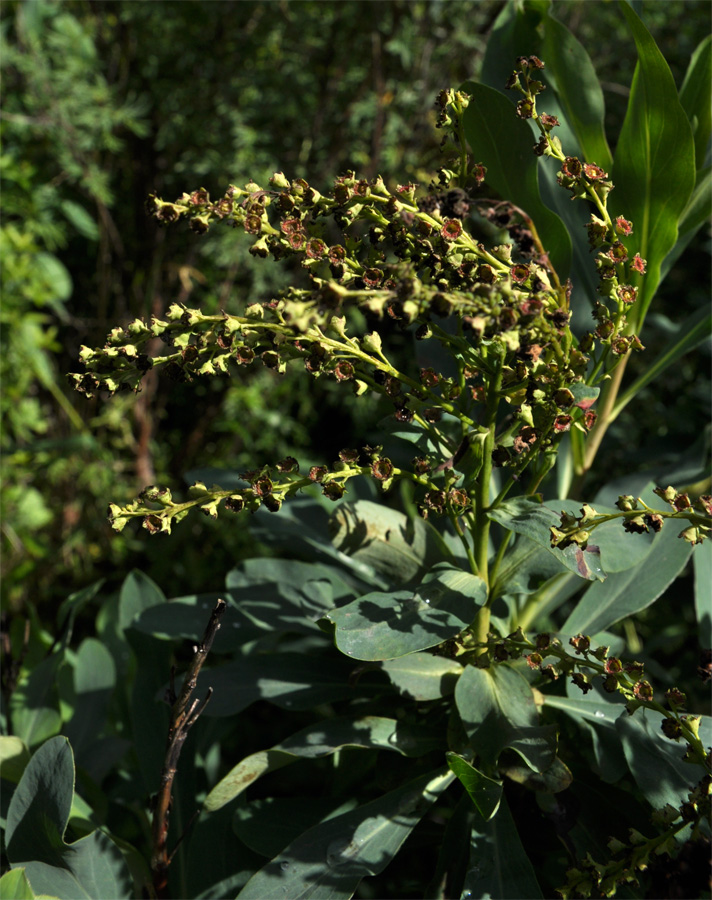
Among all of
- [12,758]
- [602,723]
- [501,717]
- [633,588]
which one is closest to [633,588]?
[633,588]

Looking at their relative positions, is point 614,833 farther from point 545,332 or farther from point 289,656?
point 545,332

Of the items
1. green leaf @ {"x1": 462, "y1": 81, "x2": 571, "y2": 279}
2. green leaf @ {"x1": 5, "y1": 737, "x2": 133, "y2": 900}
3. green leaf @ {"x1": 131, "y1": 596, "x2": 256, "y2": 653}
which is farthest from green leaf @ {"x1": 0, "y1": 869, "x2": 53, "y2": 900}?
green leaf @ {"x1": 462, "y1": 81, "x2": 571, "y2": 279}

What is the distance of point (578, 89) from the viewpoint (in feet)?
3.75

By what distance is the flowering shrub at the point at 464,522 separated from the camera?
0.75 m

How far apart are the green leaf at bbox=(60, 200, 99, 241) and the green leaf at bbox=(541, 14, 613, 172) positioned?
6.20 feet

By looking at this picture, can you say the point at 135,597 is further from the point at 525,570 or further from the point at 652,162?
the point at 652,162

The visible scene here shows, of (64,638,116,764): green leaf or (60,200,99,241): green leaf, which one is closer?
(64,638,116,764): green leaf

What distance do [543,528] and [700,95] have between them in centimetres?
79

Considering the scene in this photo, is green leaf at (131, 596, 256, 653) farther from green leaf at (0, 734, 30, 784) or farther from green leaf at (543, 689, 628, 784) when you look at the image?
green leaf at (543, 689, 628, 784)

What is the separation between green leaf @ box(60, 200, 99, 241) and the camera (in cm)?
253

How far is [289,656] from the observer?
119 centimetres

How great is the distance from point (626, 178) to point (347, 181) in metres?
0.55

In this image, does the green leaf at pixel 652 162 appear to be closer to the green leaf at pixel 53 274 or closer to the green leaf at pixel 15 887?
the green leaf at pixel 15 887

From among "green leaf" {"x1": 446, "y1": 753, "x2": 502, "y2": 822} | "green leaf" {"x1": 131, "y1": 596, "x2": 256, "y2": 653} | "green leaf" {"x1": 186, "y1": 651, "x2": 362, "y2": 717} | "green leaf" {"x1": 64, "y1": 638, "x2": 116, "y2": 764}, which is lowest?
"green leaf" {"x1": 64, "y1": 638, "x2": 116, "y2": 764}
